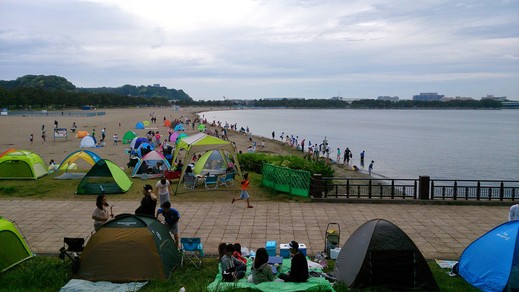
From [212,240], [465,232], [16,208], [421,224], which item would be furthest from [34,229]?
[465,232]

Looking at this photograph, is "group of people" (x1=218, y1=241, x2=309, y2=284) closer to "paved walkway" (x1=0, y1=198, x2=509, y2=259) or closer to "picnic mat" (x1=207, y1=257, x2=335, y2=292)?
"picnic mat" (x1=207, y1=257, x2=335, y2=292)

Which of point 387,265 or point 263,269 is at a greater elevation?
point 387,265

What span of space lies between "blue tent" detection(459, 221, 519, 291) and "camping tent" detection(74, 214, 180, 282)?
589 cm

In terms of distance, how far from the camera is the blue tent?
7.85 metres

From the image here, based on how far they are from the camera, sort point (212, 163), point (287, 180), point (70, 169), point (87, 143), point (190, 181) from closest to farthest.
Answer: point (287, 180), point (190, 181), point (70, 169), point (212, 163), point (87, 143)

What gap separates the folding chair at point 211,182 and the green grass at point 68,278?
27.2 feet

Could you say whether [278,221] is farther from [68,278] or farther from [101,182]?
[101,182]

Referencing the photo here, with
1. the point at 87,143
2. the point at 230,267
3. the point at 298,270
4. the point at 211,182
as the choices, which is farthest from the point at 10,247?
the point at 87,143

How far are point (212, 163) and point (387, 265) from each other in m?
12.6

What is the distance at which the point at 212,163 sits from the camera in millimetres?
19859

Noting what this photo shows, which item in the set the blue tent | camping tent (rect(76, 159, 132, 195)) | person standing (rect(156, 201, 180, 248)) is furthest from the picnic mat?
camping tent (rect(76, 159, 132, 195))

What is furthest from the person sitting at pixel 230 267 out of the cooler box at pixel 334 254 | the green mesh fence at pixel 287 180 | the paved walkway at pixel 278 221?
the green mesh fence at pixel 287 180

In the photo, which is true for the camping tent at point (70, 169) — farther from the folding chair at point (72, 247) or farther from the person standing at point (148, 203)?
the folding chair at point (72, 247)

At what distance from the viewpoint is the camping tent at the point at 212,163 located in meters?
19.4
